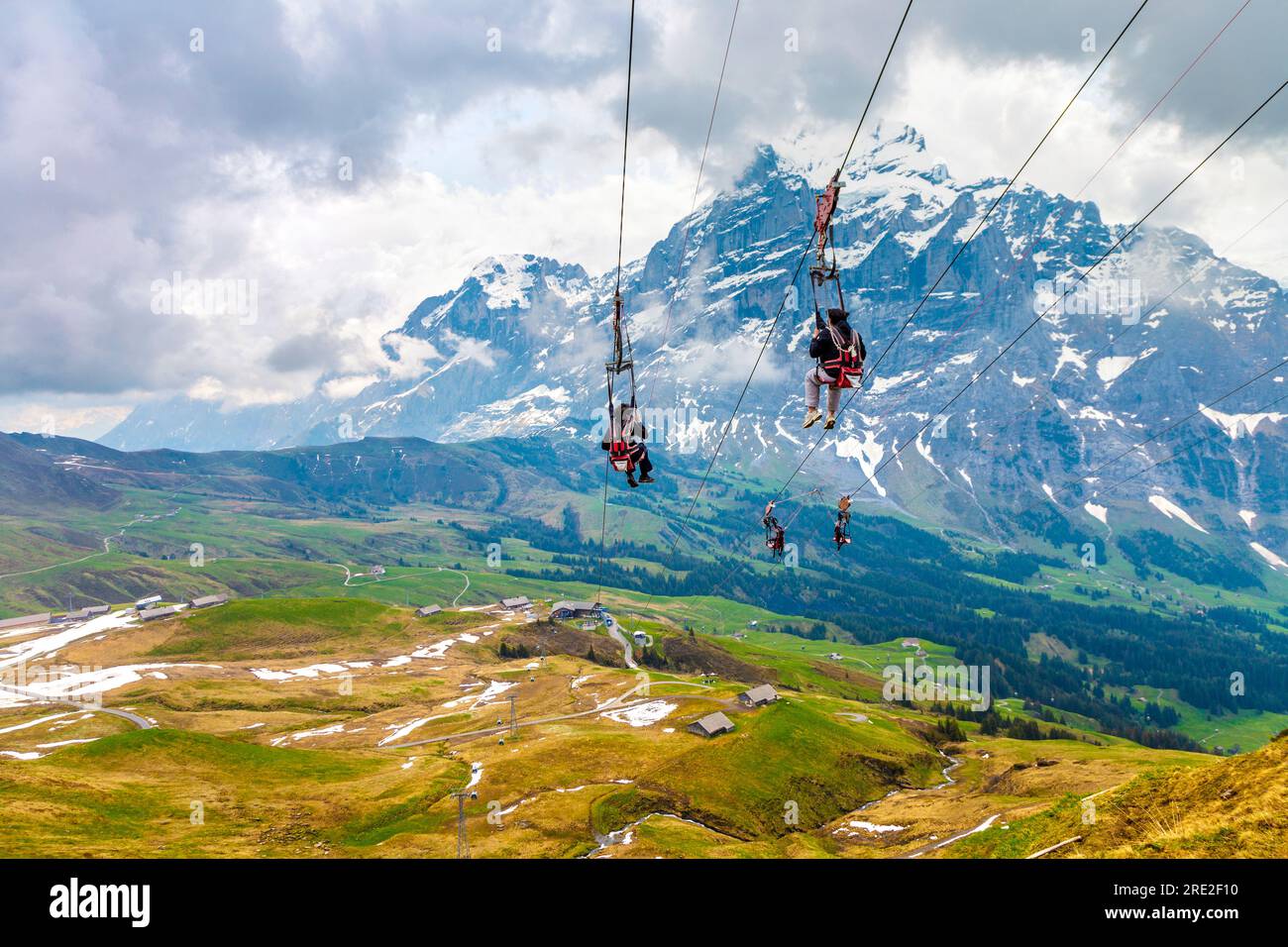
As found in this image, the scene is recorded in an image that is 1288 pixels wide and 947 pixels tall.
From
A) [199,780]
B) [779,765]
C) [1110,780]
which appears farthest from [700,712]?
[199,780]

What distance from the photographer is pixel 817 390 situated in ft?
85.7

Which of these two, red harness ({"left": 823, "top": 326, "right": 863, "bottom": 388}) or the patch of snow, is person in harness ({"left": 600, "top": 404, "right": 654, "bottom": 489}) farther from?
the patch of snow

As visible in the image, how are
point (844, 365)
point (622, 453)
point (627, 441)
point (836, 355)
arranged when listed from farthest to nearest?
point (627, 441), point (622, 453), point (844, 365), point (836, 355)

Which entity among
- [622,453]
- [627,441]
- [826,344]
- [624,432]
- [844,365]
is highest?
[826,344]

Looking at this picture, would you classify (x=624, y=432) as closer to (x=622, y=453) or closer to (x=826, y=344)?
(x=622, y=453)

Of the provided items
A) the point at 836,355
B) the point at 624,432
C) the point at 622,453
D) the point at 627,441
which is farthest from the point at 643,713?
the point at 836,355

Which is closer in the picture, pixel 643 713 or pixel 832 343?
pixel 832 343

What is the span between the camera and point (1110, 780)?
279ft

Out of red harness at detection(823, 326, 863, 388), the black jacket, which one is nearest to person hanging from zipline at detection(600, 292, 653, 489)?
the black jacket

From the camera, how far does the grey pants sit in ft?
80.3

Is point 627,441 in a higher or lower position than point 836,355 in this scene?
lower
